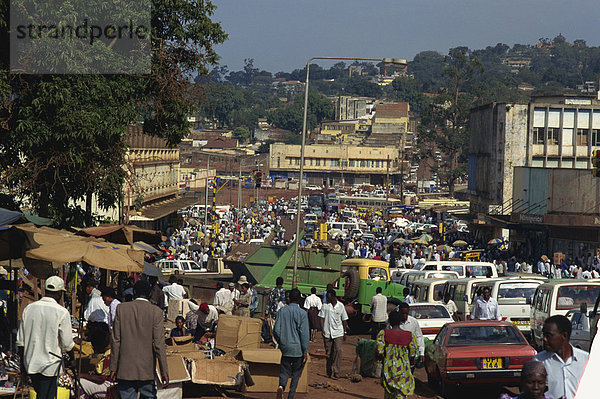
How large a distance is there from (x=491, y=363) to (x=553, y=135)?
5388 centimetres

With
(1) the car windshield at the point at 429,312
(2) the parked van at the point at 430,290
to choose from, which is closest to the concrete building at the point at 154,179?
(2) the parked van at the point at 430,290

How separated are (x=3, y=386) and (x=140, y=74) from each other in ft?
31.4

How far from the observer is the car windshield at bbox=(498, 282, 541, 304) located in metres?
20.7

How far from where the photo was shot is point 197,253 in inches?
1847

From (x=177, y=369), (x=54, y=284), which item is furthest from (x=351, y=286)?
(x=54, y=284)

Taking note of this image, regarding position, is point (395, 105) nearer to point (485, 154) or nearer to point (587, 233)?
point (485, 154)

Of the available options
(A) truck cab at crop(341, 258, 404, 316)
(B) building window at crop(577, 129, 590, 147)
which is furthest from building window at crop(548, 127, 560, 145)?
(A) truck cab at crop(341, 258, 404, 316)

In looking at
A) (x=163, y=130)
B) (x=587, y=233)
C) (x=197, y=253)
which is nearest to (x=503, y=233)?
(x=587, y=233)

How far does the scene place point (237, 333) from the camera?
46.9 ft

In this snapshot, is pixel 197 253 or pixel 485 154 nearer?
pixel 197 253

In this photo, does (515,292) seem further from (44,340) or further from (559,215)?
(559,215)

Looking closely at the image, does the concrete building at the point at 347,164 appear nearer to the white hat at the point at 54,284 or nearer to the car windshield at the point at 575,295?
the car windshield at the point at 575,295

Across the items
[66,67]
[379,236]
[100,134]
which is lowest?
[379,236]

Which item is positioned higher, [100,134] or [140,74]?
[140,74]
